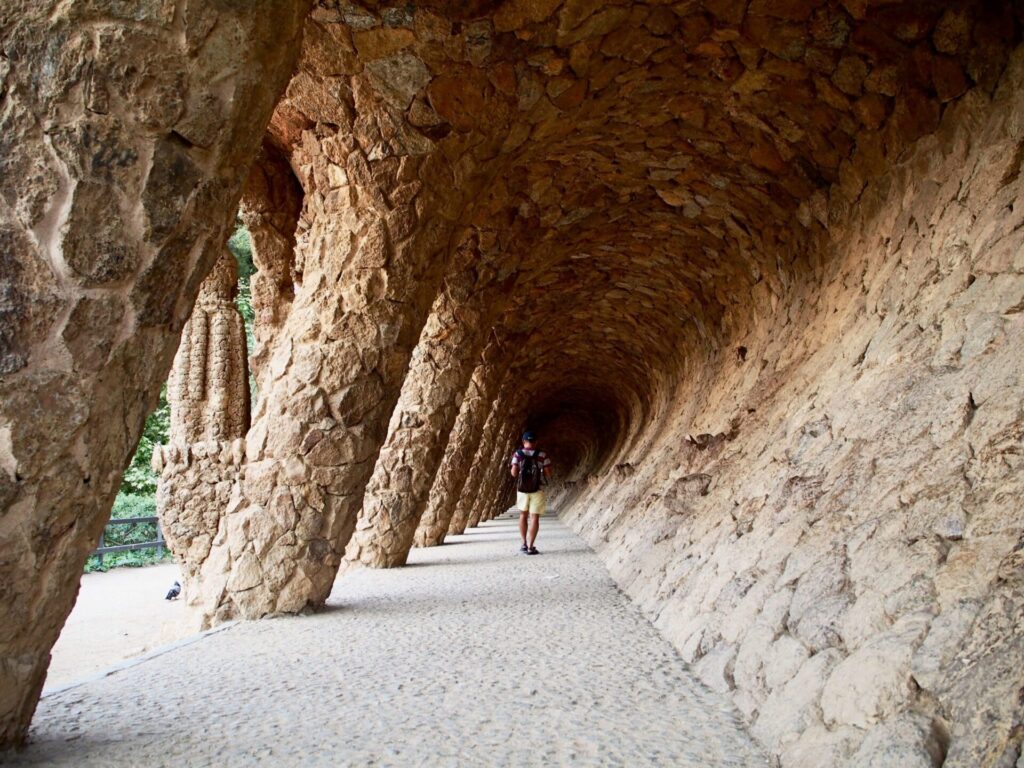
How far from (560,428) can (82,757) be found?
2483 centimetres

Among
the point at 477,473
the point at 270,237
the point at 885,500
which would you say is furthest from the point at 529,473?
the point at 885,500

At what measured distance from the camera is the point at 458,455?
1035 centimetres

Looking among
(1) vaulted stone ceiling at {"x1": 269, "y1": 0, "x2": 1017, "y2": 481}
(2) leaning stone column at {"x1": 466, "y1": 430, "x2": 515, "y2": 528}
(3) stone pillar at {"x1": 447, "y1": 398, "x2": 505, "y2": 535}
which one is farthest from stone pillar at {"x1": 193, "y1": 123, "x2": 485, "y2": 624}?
(2) leaning stone column at {"x1": 466, "y1": 430, "x2": 515, "y2": 528}

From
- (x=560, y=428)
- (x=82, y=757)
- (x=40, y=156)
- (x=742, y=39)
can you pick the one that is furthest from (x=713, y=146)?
(x=560, y=428)

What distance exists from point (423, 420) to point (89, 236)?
19.5 feet

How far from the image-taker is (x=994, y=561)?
6.96 feet

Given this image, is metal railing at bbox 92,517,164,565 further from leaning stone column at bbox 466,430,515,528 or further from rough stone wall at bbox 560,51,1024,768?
rough stone wall at bbox 560,51,1024,768

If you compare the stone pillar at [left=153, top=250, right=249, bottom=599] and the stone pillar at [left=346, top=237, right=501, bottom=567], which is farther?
the stone pillar at [left=346, top=237, right=501, bottom=567]

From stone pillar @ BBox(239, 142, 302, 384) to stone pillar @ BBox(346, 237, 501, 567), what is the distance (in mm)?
1396

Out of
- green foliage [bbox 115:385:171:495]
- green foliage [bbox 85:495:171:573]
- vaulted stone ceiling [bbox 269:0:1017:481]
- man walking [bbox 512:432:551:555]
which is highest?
vaulted stone ceiling [bbox 269:0:1017:481]

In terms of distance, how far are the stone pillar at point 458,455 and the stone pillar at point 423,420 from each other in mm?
1704

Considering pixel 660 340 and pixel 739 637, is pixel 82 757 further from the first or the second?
pixel 660 340

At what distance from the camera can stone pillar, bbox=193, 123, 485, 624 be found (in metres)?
4.69

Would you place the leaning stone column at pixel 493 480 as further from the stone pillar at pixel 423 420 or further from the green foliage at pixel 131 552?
the stone pillar at pixel 423 420
